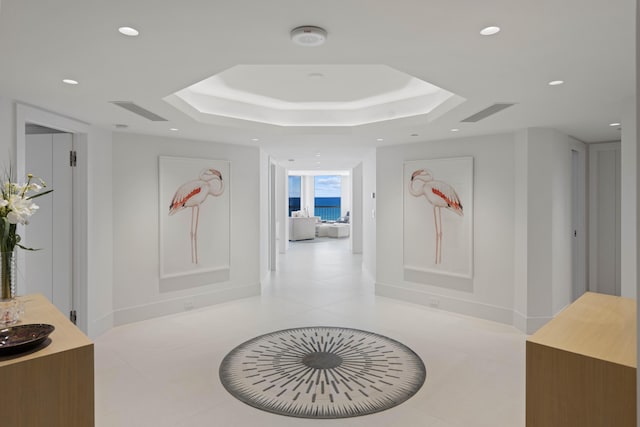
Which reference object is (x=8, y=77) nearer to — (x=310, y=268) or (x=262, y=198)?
(x=262, y=198)

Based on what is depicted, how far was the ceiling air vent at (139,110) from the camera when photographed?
3.41 m

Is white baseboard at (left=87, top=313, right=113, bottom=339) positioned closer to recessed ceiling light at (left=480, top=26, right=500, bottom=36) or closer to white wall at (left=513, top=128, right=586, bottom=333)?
recessed ceiling light at (left=480, top=26, right=500, bottom=36)

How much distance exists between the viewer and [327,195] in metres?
17.3

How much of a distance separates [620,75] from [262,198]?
516cm

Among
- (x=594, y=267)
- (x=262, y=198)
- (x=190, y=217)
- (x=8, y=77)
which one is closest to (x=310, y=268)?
(x=262, y=198)

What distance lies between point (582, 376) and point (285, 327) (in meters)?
3.52

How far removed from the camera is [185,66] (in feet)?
8.22

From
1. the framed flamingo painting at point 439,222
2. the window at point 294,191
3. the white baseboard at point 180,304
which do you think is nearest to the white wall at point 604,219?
the framed flamingo painting at point 439,222

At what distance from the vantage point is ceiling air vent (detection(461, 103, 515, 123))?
3.54 meters

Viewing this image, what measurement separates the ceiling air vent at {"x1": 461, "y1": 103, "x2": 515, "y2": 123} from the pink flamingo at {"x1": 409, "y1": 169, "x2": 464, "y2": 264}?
1.41 m

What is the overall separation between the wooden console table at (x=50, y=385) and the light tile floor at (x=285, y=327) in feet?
3.40

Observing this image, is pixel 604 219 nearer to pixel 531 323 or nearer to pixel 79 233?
pixel 531 323

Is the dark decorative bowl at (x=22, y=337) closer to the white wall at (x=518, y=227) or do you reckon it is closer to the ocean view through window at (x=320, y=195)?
the white wall at (x=518, y=227)

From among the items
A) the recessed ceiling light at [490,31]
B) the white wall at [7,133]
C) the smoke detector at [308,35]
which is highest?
the recessed ceiling light at [490,31]
